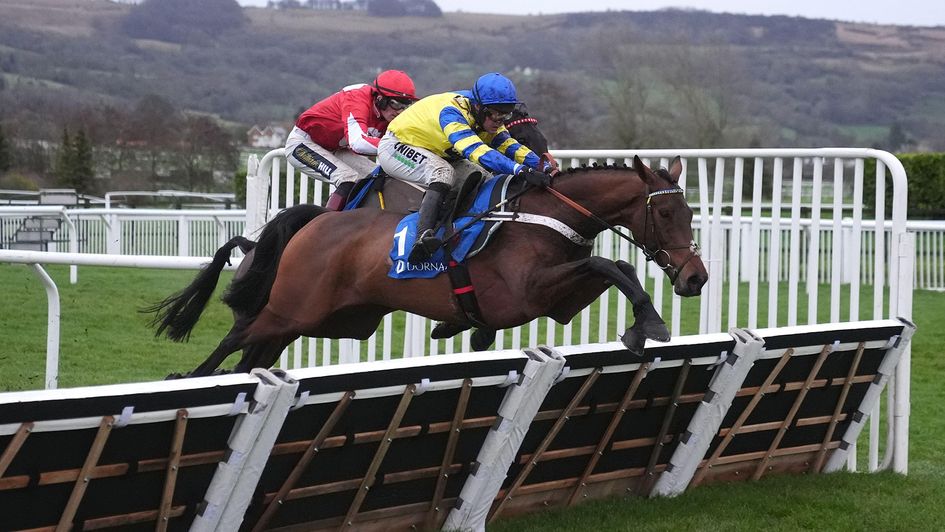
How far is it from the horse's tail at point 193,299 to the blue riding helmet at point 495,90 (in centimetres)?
153

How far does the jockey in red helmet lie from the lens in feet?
19.3

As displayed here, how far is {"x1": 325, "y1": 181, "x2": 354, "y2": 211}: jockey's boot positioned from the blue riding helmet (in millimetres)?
1069

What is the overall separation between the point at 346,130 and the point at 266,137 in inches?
1446

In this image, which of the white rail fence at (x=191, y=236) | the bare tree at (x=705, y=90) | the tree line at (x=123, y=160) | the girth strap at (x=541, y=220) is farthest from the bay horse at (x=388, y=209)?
the bare tree at (x=705, y=90)

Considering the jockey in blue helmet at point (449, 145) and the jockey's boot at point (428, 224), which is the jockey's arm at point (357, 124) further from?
the jockey's boot at point (428, 224)

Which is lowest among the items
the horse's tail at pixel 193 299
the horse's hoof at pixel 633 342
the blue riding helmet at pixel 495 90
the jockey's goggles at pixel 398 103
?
the horse's tail at pixel 193 299

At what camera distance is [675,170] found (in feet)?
16.8

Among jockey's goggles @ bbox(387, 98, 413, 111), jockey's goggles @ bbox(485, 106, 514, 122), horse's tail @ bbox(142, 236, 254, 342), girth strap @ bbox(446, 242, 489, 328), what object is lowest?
horse's tail @ bbox(142, 236, 254, 342)

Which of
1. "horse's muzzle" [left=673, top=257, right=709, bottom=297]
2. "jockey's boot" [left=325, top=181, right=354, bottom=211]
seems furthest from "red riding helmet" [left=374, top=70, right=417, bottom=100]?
"horse's muzzle" [left=673, top=257, right=709, bottom=297]

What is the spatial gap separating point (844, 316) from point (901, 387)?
18.6 ft

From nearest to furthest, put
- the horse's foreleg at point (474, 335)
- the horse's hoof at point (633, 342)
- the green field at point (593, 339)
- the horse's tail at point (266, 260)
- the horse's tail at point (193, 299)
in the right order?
1. the horse's hoof at point (633, 342)
2. the green field at point (593, 339)
3. the horse's foreleg at point (474, 335)
4. the horse's tail at point (266, 260)
5. the horse's tail at point (193, 299)

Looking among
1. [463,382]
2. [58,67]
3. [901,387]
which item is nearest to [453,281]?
[463,382]

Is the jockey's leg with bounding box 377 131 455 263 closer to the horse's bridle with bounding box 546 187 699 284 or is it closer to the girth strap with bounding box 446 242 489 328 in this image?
the girth strap with bounding box 446 242 489 328

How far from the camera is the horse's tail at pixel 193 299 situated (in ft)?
19.8
